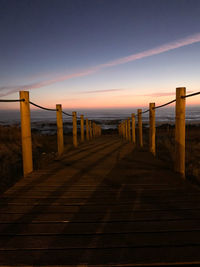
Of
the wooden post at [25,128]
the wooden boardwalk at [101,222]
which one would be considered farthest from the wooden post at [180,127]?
the wooden post at [25,128]

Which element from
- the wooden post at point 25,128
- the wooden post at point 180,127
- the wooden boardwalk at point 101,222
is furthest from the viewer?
the wooden post at point 25,128

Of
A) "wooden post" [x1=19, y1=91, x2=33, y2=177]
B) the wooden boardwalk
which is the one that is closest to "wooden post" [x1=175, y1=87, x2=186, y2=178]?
the wooden boardwalk

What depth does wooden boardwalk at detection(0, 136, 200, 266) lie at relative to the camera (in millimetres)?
1383

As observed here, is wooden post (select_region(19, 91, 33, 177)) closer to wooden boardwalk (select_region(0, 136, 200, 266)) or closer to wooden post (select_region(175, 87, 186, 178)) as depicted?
wooden boardwalk (select_region(0, 136, 200, 266))

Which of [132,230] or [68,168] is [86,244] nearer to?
[132,230]

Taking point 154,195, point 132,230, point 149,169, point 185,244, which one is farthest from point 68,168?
point 185,244

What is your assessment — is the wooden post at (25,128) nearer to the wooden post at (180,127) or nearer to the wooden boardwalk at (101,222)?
the wooden boardwalk at (101,222)

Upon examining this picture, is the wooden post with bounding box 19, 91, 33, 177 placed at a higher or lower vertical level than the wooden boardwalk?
higher

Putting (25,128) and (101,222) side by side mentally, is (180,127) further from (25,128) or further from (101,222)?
(25,128)

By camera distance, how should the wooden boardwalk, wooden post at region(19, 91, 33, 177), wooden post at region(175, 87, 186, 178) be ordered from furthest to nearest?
wooden post at region(19, 91, 33, 177) → wooden post at region(175, 87, 186, 178) → the wooden boardwalk

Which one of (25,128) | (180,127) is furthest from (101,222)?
(25,128)

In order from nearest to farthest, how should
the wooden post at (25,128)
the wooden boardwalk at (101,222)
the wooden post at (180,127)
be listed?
1. the wooden boardwalk at (101,222)
2. the wooden post at (180,127)
3. the wooden post at (25,128)

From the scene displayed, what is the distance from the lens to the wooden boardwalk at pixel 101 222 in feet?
4.54

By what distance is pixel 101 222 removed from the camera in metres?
1.81
